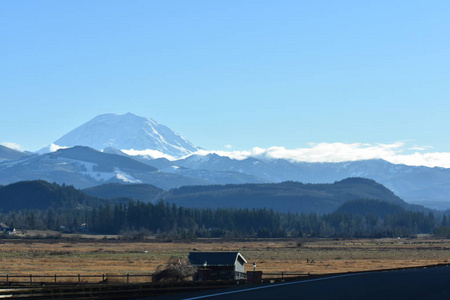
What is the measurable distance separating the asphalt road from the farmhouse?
15.8 meters

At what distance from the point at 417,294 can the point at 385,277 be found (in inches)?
583

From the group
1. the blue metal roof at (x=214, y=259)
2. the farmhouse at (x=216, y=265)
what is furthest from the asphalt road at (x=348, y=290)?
the blue metal roof at (x=214, y=259)

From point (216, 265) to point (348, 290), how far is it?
92.2ft

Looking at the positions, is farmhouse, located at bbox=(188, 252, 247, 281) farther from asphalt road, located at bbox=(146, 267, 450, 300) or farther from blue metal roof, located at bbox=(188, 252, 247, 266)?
asphalt road, located at bbox=(146, 267, 450, 300)

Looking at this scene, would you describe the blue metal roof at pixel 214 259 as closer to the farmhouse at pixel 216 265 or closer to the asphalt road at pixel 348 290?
the farmhouse at pixel 216 265

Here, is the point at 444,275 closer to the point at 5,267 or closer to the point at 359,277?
the point at 359,277

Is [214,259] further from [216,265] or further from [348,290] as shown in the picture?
[348,290]

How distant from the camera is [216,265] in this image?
7462 cm

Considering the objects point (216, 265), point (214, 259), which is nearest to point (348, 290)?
point (216, 265)

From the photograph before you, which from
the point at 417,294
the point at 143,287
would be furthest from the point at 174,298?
the point at 417,294

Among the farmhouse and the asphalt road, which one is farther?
the farmhouse

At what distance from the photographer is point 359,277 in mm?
59969

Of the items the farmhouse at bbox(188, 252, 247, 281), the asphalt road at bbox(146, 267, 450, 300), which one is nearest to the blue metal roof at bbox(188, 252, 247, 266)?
the farmhouse at bbox(188, 252, 247, 281)

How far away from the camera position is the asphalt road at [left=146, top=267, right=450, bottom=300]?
4384cm
